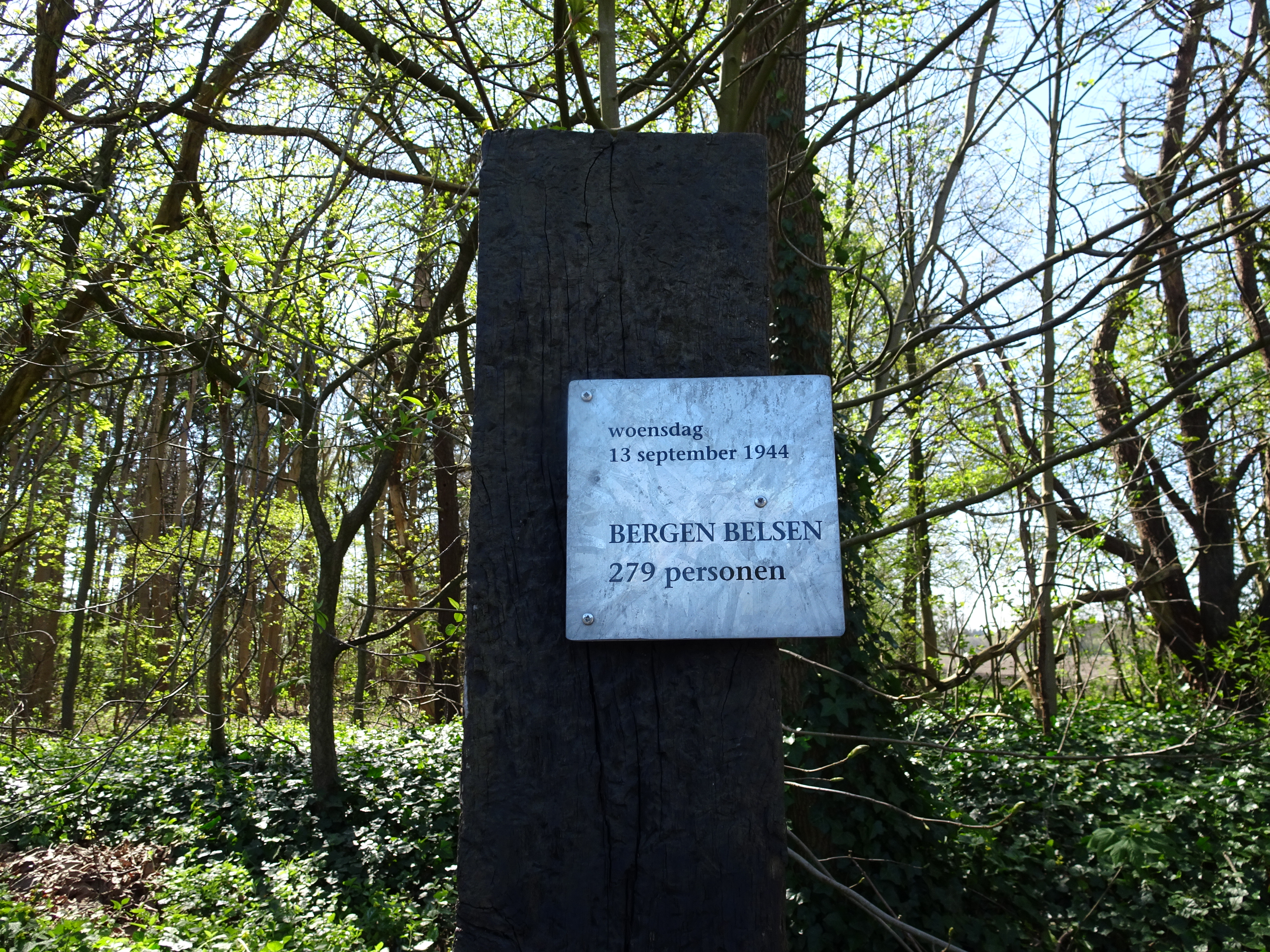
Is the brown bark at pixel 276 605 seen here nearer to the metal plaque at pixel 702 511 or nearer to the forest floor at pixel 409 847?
the forest floor at pixel 409 847

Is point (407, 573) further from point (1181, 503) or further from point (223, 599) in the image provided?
point (1181, 503)

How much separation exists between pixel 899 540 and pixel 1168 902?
23.3 feet

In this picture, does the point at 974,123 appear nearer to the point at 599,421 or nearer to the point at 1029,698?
the point at 599,421

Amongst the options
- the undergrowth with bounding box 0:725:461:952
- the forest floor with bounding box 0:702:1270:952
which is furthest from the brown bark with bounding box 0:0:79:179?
the undergrowth with bounding box 0:725:461:952

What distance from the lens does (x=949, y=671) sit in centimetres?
656

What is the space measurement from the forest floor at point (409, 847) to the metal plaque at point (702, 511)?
118 inches

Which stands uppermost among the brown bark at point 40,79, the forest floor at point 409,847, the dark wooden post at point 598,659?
the brown bark at point 40,79

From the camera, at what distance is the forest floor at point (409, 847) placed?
4.43m

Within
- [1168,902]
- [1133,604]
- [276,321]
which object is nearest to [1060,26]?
[276,321]

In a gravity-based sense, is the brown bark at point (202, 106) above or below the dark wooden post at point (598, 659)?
above

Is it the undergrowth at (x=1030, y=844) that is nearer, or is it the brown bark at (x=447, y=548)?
the undergrowth at (x=1030, y=844)

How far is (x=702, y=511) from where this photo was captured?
1.27 meters

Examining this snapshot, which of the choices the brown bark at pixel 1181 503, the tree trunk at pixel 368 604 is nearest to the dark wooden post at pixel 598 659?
the tree trunk at pixel 368 604

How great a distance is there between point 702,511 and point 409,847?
5254 mm
